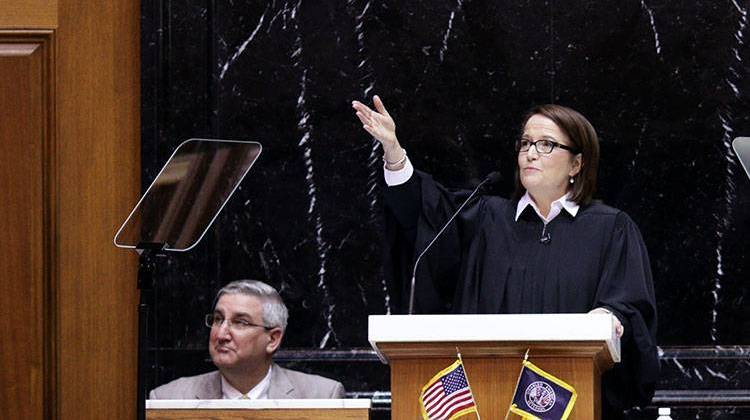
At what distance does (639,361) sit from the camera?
4.55 meters

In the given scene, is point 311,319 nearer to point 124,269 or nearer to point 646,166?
point 124,269

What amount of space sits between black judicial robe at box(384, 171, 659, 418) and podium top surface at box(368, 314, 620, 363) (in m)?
0.77

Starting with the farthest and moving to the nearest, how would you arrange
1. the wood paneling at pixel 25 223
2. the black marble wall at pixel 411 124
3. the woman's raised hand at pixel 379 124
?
the wood paneling at pixel 25 223 < the black marble wall at pixel 411 124 < the woman's raised hand at pixel 379 124

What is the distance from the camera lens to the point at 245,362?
→ 5258 millimetres

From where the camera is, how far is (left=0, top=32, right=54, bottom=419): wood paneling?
5734mm

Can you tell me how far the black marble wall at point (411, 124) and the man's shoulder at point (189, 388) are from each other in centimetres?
31

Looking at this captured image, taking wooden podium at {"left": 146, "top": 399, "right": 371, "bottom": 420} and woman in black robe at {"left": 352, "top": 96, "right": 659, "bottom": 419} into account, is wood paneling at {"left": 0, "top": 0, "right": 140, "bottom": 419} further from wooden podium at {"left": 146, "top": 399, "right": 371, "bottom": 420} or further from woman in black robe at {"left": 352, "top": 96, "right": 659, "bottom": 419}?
wooden podium at {"left": 146, "top": 399, "right": 371, "bottom": 420}

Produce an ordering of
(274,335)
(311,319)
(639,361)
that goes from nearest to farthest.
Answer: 1. (639,361)
2. (274,335)
3. (311,319)

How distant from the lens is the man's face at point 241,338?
5.25m

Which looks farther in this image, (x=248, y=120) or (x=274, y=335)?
(x=248, y=120)

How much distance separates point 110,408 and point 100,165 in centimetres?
93

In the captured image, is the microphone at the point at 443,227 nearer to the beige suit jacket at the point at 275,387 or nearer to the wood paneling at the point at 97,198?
the beige suit jacket at the point at 275,387

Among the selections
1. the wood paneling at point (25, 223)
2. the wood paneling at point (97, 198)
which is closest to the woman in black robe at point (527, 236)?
the wood paneling at point (97, 198)

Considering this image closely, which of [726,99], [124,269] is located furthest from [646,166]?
[124,269]
